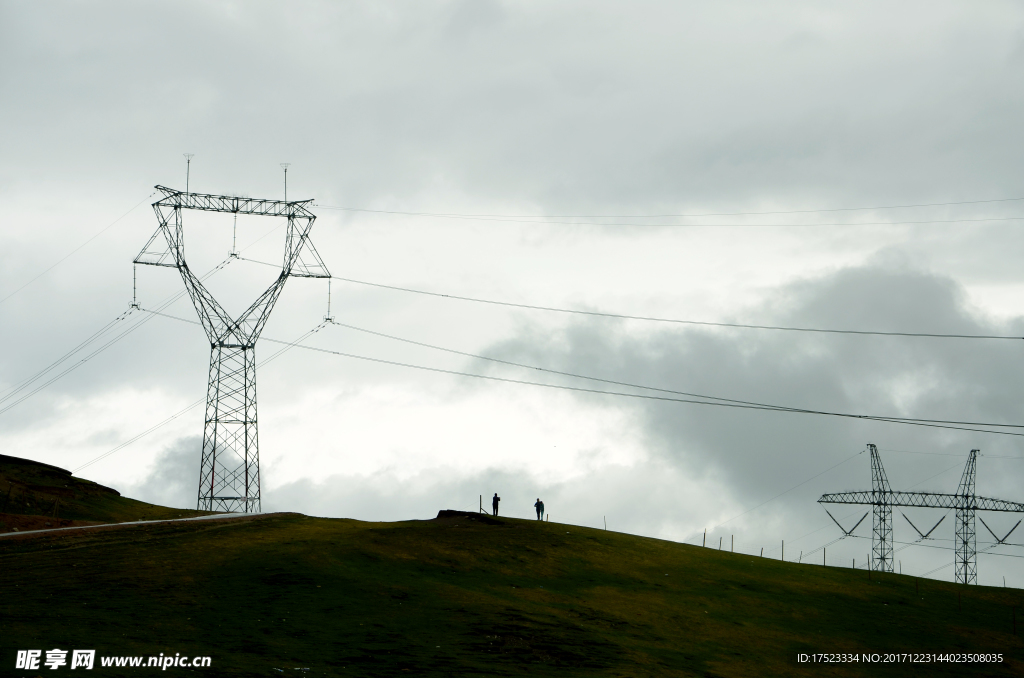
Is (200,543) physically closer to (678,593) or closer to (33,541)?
(33,541)

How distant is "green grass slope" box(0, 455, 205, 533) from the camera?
66356 mm

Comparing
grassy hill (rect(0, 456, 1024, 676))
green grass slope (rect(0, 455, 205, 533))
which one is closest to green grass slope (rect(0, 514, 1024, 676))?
grassy hill (rect(0, 456, 1024, 676))

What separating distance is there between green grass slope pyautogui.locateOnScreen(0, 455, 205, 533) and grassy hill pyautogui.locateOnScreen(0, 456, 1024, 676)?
792 centimetres

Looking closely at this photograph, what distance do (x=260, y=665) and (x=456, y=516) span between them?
1513 inches

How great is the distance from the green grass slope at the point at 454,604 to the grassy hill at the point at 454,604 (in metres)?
0.16

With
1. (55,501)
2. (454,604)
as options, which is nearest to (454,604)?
(454,604)

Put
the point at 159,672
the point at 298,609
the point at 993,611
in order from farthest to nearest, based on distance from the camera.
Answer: the point at 993,611, the point at 298,609, the point at 159,672

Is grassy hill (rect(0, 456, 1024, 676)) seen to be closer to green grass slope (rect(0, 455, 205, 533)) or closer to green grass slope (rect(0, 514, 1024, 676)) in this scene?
green grass slope (rect(0, 514, 1024, 676))

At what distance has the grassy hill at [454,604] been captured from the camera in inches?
1615

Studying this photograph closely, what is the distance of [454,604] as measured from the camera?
51219mm

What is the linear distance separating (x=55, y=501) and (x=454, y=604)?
38.9 m

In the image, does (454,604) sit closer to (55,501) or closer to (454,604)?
(454,604)

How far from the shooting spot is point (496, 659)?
42750 millimetres

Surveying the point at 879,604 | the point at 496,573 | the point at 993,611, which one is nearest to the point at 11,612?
the point at 496,573
